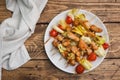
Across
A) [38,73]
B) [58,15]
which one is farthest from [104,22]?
[38,73]

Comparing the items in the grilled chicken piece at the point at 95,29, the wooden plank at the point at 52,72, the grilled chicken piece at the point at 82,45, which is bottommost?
the wooden plank at the point at 52,72

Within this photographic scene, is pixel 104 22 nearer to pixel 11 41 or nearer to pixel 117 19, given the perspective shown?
pixel 117 19

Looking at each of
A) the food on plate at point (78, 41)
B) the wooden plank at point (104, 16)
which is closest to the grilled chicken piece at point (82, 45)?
the food on plate at point (78, 41)

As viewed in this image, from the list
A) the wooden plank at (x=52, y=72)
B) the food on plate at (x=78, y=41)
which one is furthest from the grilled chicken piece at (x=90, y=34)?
the wooden plank at (x=52, y=72)

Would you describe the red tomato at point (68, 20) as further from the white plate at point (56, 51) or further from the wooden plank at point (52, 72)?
the wooden plank at point (52, 72)

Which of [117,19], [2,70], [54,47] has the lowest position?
[2,70]

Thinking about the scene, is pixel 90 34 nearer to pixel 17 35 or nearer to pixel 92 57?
pixel 92 57

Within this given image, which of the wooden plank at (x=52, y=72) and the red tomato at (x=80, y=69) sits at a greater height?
the red tomato at (x=80, y=69)
